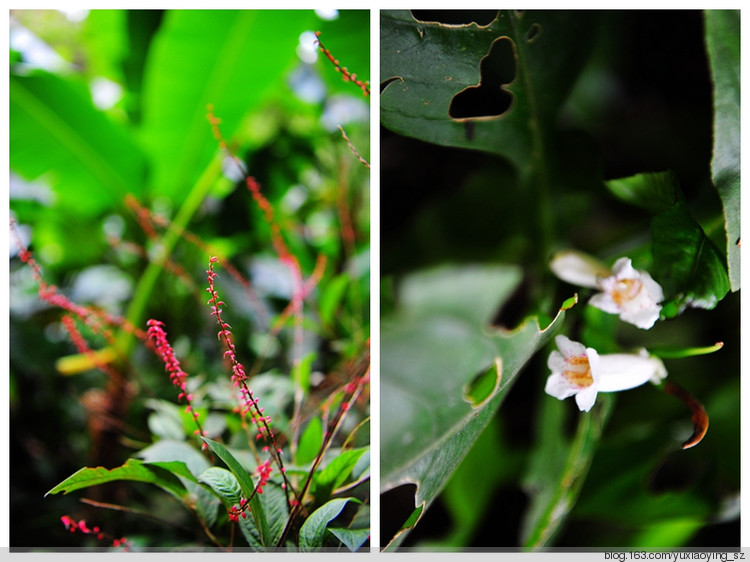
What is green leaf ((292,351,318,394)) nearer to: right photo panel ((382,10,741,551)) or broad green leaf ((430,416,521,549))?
right photo panel ((382,10,741,551))

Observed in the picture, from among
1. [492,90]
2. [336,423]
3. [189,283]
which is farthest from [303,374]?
[492,90]

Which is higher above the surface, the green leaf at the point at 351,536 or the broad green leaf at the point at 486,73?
the broad green leaf at the point at 486,73

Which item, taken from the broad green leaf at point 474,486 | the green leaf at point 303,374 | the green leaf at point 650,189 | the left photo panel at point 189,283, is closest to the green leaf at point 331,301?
the left photo panel at point 189,283

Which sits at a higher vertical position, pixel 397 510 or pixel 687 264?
pixel 687 264

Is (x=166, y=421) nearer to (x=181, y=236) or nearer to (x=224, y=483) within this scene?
(x=224, y=483)

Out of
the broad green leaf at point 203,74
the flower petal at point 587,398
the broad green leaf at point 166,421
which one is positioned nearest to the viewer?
the flower petal at point 587,398

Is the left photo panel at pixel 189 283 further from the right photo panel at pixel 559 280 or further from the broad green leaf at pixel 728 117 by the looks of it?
the broad green leaf at pixel 728 117

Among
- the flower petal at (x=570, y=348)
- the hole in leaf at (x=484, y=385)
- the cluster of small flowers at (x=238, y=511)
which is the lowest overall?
the cluster of small flowers at (x=238, y=511)
